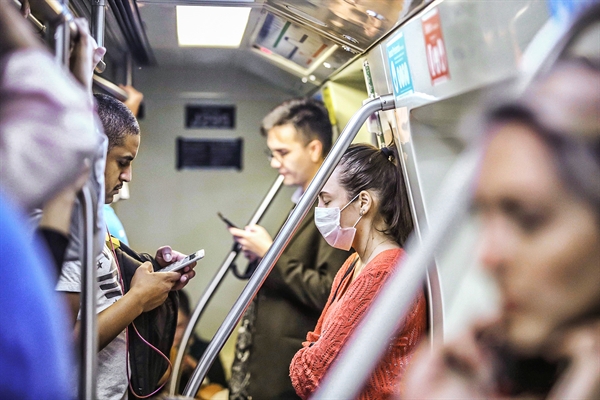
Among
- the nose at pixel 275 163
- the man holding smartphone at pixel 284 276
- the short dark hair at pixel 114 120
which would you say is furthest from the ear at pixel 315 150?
the short dark hair at pixel 114 120

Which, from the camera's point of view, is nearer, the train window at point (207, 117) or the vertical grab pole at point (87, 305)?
the vertical grab pole at point (87, 305)

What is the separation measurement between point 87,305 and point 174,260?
69 cm

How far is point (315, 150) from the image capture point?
2.11 meters

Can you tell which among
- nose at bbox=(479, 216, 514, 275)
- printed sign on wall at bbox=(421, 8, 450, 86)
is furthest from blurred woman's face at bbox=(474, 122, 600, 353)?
printed sign on wall at bbox=(421, 8, 450, 86)

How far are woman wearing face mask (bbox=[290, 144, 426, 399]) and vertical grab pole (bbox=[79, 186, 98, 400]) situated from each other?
0.57m

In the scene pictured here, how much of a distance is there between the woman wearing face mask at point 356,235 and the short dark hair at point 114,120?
50cm

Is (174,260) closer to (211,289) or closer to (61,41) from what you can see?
(211,289)

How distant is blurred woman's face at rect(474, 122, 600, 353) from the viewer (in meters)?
0.69

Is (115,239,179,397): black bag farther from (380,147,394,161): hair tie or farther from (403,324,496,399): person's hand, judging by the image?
(403,324,496,399): person's hand

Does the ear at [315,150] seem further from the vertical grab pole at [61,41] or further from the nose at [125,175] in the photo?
the vertical grab pole at [61,41]

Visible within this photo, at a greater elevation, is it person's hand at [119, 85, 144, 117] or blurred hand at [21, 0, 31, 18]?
person's hand at [119, 85, 144, 117]

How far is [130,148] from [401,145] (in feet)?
2.18

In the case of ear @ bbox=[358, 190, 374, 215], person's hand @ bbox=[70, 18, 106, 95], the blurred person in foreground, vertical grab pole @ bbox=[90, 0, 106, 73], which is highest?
vertical grab pole @ bbox=[90, 0, 106, 73]

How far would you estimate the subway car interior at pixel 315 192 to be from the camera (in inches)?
29.2
